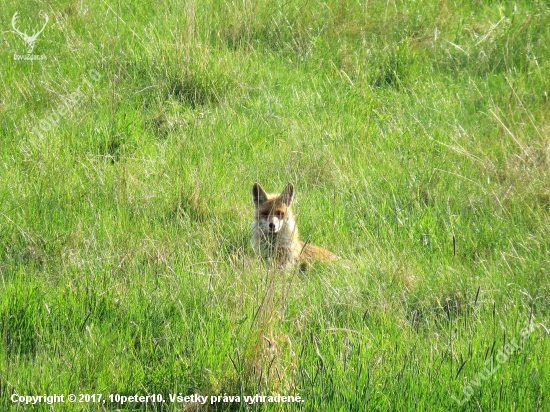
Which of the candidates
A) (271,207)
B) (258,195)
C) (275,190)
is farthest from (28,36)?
(271,207)

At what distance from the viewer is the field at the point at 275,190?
10.9 feet

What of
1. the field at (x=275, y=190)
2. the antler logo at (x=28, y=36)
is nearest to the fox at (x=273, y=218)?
the field at (x=275, y=190)

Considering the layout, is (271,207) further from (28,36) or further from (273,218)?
(28,36)

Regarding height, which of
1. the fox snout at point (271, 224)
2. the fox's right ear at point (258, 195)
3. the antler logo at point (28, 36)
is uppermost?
the antler logo at point (28, 36)

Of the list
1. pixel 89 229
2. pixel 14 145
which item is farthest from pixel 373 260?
pixel 14 145

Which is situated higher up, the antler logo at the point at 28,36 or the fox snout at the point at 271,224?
the antler logo at the point at 28,36

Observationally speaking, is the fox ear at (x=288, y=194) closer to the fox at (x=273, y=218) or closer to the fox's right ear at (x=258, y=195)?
the fox at (x=273, y=218)

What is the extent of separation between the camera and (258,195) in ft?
19.2

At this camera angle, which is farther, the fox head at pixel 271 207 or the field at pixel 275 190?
the fox head at pixel 271 207

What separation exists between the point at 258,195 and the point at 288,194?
0.25 meters

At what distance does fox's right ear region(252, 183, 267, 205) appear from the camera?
228 inches

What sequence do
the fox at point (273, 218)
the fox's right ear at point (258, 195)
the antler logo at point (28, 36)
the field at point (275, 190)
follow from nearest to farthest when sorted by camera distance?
the field at point (275, 190), the fox at point (273, 218), the fox's right ear at point (258, 195), the antler logo at point (28, 36)

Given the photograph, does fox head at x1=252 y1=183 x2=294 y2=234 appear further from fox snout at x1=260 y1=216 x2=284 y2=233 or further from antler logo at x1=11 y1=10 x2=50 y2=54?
antler logo at x1=11 y1=10 x2=50 y2=54

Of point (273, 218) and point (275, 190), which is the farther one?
point (275, 190)
